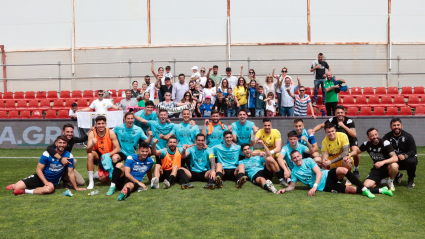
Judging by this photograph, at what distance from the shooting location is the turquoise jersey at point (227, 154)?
966cm

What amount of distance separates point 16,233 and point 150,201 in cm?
247

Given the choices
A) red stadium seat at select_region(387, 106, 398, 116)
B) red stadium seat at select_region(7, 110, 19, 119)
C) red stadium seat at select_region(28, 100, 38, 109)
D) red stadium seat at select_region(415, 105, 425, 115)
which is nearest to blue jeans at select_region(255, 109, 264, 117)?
red stadium seat at select_region(387, 106, 398, 116)

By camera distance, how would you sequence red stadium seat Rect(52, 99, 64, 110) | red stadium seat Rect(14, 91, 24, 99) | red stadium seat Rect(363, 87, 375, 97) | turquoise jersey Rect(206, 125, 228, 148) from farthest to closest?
1. red stadium seat Rect(14, 91, 24, 99)
2. red stadium seat Rect(363, 87, 375, 97)
3. red stadium seat Rect(52, 99, 64, 110)
4. turquoise jersey Rect(206, 125, 228, 148)

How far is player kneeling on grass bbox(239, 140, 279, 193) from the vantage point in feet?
30.0

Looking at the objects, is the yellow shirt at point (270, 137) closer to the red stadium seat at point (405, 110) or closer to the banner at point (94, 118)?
the banner at point (94, 118)

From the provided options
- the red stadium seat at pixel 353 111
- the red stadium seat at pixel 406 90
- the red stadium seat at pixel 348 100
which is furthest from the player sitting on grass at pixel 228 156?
the red stadium seat at pixel 406 90

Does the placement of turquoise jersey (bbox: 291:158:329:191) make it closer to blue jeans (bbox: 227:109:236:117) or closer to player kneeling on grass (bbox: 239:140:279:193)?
player kneeling on grass (bbox: 239:140:279:193)

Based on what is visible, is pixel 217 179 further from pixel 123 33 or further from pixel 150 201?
pixel 123 33

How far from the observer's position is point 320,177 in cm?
816

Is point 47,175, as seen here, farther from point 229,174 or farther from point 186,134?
point 229,174

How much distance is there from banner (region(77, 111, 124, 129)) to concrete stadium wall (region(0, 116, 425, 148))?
470 millimetres

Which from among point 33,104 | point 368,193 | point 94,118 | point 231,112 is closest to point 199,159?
point 368,193

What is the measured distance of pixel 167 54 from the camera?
23.0 m

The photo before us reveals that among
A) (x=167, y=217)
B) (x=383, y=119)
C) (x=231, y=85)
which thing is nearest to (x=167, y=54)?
(x=231, y=85)
